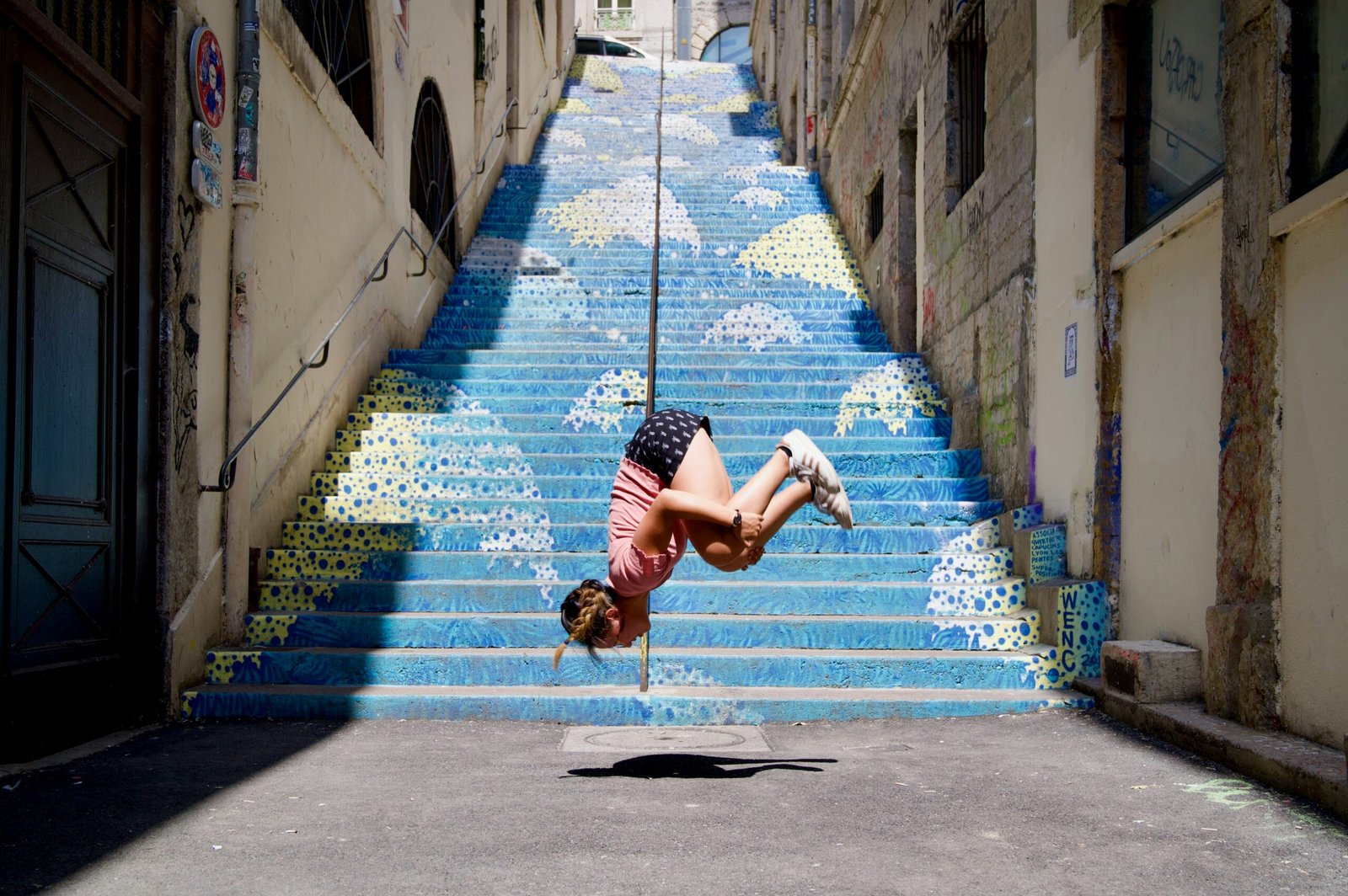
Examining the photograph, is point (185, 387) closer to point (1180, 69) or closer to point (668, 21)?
point (1180, 69)

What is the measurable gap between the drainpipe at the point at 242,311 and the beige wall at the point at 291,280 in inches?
1.3

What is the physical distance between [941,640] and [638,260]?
6531 millimetres

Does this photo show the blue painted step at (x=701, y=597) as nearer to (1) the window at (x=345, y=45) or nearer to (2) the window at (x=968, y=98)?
(2) the window at (x=968, y=98)

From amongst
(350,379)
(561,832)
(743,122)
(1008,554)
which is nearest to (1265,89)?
(1008,554)

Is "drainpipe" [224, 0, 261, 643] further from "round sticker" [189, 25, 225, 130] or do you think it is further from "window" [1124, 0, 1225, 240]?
"window" [1124, 0, 1225, 240]

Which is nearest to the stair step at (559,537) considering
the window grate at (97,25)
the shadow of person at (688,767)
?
the shadow of person at (688,767)

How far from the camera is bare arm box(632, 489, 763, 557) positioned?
12.9 feet

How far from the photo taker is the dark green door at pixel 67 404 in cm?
428

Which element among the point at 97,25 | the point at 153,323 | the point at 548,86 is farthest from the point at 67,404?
the point at 548,86

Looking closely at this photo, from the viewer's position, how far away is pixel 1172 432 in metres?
4.93

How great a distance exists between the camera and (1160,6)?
17.5 feet

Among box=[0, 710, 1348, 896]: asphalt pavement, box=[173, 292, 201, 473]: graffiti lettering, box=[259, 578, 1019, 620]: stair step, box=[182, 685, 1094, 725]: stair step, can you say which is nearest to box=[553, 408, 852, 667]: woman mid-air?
box=[0, 710, 1348, 896]: asphalt pavement

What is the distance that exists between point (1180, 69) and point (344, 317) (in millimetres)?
4857

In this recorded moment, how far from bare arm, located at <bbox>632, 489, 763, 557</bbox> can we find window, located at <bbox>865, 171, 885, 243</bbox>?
7264 mm
